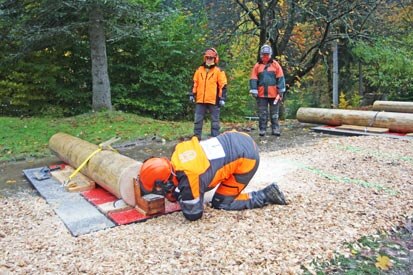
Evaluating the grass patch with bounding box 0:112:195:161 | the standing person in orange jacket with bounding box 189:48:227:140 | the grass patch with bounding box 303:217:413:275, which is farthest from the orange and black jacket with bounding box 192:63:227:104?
the grass patch with bounding box 303:217:413:275

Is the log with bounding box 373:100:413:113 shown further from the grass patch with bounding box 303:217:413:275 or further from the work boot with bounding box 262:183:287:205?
the grass patch with bounding box 303:217:413:275

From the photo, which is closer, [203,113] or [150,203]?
[150,203]

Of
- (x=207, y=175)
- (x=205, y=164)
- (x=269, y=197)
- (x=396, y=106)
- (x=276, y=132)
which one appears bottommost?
(x=269, y=197)

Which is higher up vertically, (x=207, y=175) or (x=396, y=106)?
(x=396, y=106)

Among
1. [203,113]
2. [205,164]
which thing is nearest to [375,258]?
[205,164]

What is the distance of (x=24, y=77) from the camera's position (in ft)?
39.3

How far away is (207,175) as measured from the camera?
3822 mm

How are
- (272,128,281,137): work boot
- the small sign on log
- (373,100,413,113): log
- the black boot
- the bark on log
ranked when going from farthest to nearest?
(373,100,413,113): log
(272,128,281,137): work boot
the bark on log
the black boot
the small sign on log

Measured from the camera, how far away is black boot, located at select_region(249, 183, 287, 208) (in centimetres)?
430

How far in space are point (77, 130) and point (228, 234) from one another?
6.62 meters

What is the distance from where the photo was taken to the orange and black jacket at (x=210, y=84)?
25.5ft

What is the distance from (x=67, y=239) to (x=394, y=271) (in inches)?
110

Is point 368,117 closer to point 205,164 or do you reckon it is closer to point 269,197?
point 269,197

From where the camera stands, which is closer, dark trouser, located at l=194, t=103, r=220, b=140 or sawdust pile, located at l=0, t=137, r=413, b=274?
sawdust pile, located at l=0, t=137, r=413, b=274
